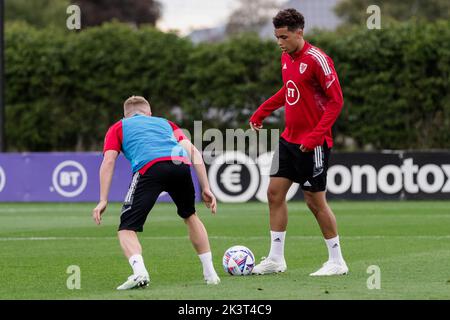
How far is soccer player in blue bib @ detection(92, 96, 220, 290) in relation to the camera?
933 cm

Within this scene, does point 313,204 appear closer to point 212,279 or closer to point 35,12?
point 212,279

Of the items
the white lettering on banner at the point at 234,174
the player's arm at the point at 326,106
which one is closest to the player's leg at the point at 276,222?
the player's arm at the point at 326,106

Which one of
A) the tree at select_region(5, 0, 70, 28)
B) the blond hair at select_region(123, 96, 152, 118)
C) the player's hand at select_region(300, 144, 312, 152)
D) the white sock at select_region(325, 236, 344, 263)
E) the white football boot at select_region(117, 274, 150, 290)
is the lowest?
the white football boot at select_region(117, 274, 150, 290)

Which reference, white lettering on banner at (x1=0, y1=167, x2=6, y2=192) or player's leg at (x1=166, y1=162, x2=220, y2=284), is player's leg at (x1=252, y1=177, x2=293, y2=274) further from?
white lettering on banner at (x1=0, y1=167, x2=6, y2=192)

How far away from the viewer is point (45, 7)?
2493 inches

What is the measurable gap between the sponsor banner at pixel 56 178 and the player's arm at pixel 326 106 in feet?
47.9

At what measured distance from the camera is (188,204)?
379 inches

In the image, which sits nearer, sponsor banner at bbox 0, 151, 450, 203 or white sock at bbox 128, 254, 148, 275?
white sock at bbox 128, 254, 148, 275

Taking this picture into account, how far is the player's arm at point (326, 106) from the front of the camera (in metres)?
10.1

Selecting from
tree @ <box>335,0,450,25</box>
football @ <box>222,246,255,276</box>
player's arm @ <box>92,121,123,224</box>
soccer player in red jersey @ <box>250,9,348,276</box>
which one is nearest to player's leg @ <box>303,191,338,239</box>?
soccer player in red jersey @ <box>250,9,348,276</box>

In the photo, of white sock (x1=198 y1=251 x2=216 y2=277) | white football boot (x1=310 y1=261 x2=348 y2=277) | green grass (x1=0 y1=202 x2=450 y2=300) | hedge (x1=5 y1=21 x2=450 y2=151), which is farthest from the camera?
hedge (x1=5 y1=21 x2=450 y2=151)

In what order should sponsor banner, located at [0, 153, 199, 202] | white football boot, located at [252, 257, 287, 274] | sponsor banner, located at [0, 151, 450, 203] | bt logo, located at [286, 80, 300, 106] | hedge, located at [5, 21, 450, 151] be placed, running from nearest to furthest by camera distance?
bt logo, located at [286, 80, 300, 106], white football boot, located at [252, 257, 287, 274], sponsor banner, located at [0, 151, 450, 203], sponsor banner, located at [0, 153, 199, 202], hedge, located at [5, 21, 450, 151]

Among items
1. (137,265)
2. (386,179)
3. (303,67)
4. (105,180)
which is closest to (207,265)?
(137,265)

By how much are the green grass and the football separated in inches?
4.0
